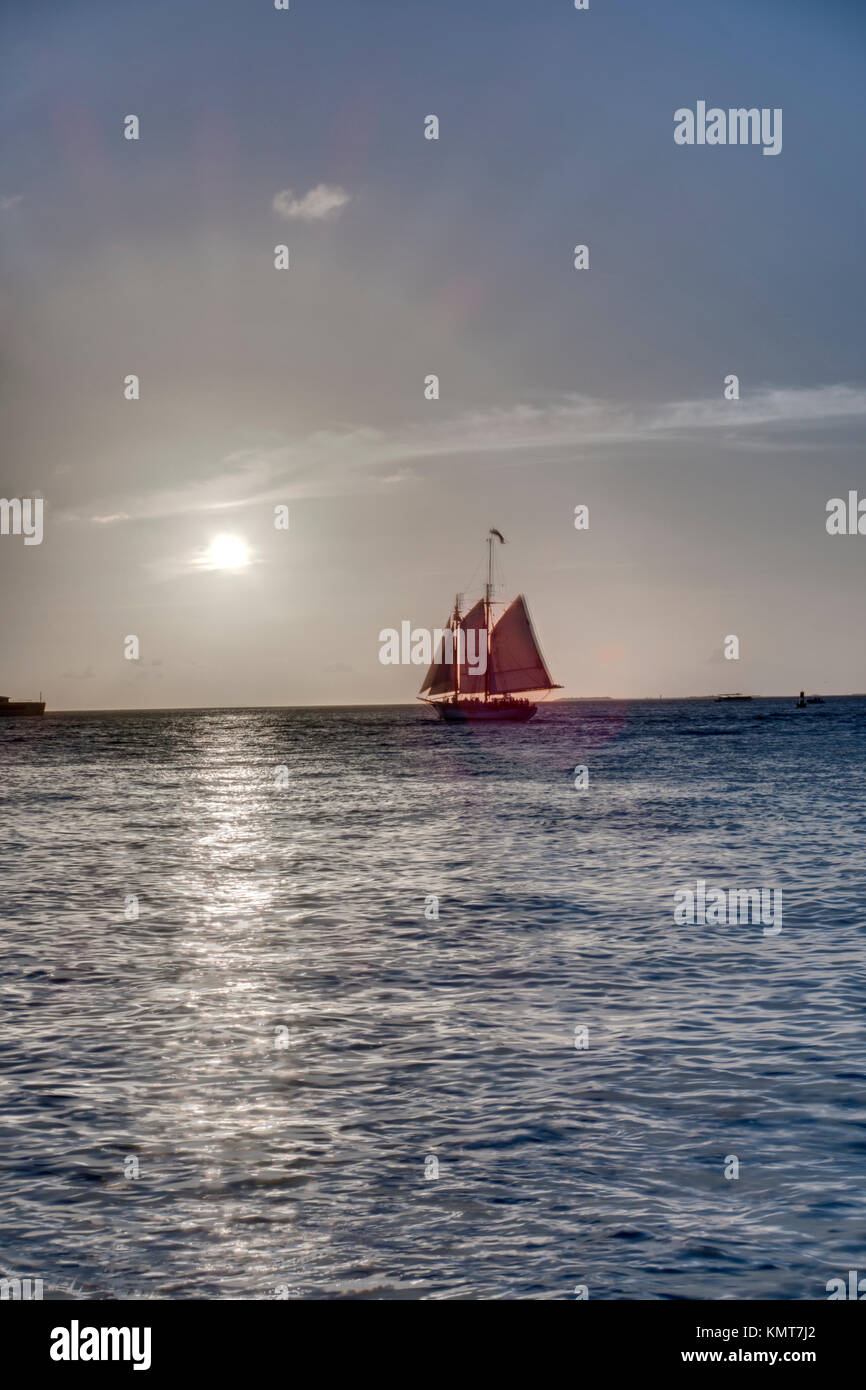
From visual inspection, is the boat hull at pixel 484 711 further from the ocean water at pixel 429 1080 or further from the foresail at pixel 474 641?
the ocean water at pixel 429 1080

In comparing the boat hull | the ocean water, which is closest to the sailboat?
the boat hull

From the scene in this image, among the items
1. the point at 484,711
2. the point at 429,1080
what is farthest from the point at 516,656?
the point at 429,1080

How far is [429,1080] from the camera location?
1087 centimetres

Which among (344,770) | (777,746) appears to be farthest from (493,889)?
(777,746)

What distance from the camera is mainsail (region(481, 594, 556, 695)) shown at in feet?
468

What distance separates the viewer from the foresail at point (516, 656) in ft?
468

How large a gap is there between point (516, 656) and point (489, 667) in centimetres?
584

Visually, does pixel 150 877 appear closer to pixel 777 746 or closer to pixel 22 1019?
pixel 22 1019

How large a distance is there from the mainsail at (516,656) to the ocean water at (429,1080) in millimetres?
114355

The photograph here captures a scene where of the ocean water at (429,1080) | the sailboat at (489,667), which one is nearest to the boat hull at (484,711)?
the sailboat at (489,667)

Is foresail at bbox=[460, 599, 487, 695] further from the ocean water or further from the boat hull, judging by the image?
the ocean water

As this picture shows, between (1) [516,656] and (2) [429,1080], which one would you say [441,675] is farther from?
(2) [429,1080]

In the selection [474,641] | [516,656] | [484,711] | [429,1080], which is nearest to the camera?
[429,1080]
